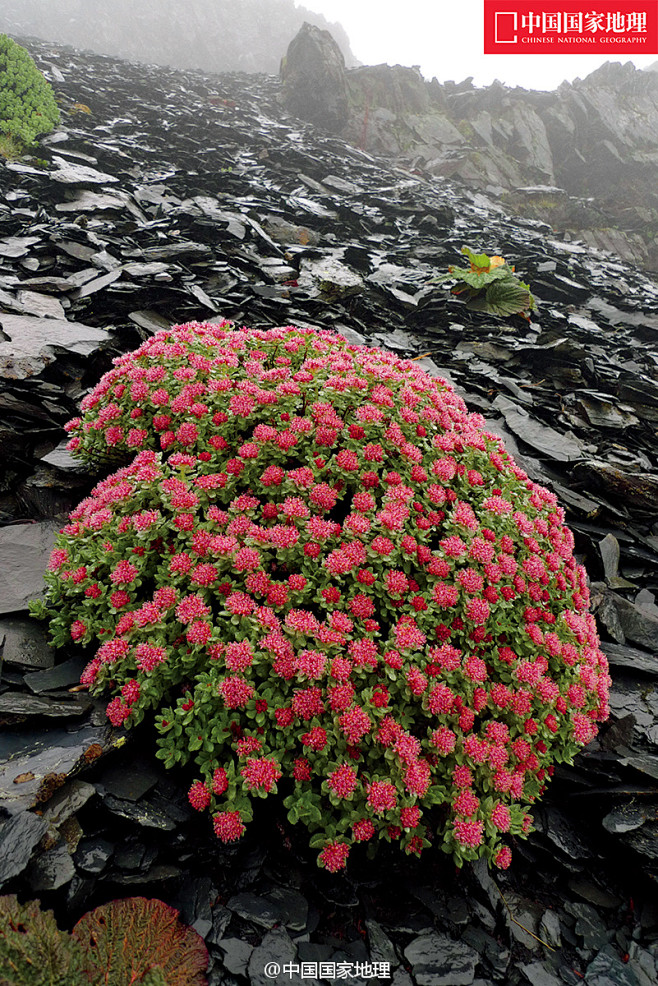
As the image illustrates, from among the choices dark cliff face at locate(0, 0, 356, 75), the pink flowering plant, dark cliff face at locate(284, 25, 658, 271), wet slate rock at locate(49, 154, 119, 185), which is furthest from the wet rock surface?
dark cliff face at locate(0, 0, 356, 75)

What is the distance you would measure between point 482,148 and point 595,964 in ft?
162

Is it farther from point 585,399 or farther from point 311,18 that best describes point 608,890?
point 311,18

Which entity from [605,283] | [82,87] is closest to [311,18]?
[82,87]

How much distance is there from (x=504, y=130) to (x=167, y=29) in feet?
202

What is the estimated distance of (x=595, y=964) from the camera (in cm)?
336

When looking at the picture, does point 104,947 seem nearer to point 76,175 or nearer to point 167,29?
point 76,175

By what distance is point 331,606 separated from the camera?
3.61m

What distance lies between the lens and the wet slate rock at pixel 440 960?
10.2 feet

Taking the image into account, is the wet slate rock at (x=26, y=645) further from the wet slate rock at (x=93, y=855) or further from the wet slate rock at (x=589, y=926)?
the wet slate rock at (x=589, y=926)

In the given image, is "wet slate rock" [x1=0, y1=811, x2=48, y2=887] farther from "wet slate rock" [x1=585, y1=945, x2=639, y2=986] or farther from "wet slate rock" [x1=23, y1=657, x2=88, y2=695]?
"wet slate rock" [x1=585, y1=945, x2=639, y2=986]

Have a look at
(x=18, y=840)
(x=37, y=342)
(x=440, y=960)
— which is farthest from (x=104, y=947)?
(x=37, y=342)

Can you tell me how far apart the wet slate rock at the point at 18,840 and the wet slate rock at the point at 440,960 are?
7.88ft

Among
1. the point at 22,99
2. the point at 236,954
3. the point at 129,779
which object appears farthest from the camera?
the point at 22,99

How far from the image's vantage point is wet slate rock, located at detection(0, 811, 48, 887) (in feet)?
8.81
